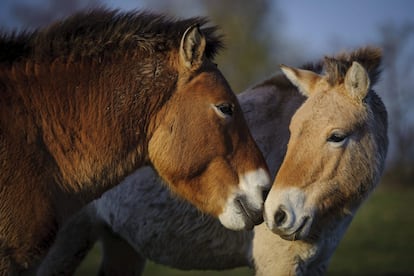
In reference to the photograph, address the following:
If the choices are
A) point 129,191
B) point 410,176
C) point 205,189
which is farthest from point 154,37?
point 410,176

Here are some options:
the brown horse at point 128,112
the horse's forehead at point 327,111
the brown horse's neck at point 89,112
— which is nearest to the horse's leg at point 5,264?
the brown horse at point 128,112

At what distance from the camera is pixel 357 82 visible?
17.7 feet

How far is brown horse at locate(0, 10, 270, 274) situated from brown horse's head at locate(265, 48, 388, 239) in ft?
1.33

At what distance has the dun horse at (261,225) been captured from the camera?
536 centimetres

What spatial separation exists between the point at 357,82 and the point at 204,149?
1588mm

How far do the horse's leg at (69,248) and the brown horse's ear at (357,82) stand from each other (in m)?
3.27

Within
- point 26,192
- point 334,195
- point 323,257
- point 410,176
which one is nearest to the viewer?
point 26,192

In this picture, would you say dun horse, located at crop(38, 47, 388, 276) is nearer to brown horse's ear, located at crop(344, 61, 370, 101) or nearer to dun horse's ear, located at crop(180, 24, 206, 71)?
brown horse's ear, located at crop(344, 61, 370, 101)

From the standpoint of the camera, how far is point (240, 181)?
15.3ft

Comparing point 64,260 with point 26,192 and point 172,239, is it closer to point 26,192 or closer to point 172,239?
point 172,239

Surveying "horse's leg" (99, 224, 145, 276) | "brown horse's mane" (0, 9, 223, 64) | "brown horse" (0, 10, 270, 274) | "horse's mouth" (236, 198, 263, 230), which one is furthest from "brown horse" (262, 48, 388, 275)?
"horse's leg" (99, 224, 145, 276)

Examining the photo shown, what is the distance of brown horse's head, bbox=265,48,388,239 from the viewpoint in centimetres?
501

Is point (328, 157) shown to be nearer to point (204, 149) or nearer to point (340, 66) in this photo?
point (340, 66)

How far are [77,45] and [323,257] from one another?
116 inches
